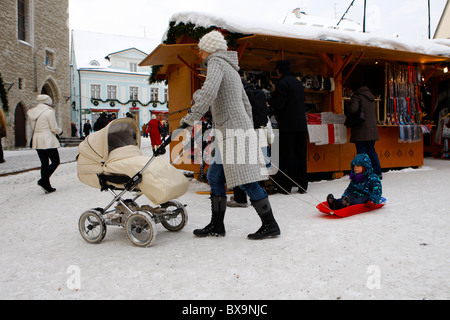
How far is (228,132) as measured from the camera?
3.61 meters

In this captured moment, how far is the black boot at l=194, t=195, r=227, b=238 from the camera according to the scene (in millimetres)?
3844

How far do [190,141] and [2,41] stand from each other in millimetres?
17918

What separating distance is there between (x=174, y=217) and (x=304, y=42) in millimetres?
4483

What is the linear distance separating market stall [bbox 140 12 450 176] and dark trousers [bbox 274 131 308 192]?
3.43 ft

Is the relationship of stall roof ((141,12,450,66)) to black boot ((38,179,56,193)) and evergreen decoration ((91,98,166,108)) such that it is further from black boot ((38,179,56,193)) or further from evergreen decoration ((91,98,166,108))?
evergreen decoration ((91,98,166,108))

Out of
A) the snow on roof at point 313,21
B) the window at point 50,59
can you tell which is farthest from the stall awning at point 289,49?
the window at point 50,59

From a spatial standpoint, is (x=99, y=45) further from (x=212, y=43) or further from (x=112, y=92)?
(x=212, y=43)

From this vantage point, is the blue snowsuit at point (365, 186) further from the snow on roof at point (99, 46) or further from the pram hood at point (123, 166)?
the snow on roof at point (99, 46)

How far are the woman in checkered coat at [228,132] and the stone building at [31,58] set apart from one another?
20.7 metres

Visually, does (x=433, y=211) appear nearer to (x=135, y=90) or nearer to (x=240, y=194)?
(x=240, y=194)

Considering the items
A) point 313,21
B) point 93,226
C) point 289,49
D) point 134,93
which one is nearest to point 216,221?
point 93,226

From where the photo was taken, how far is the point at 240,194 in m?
5.55

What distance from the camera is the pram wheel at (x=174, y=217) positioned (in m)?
3.97

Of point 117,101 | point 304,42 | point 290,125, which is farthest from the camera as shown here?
point 117,101
